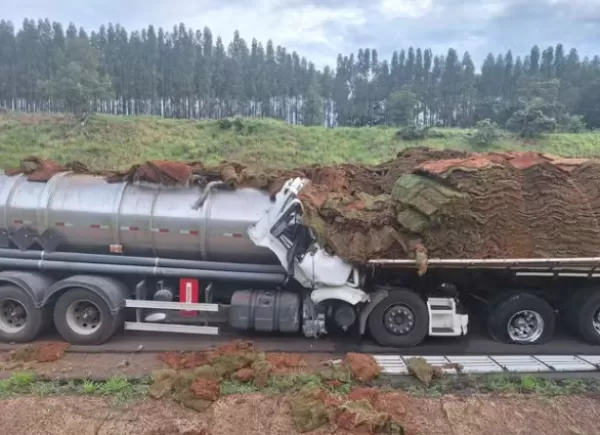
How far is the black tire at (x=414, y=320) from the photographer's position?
8.67 metres

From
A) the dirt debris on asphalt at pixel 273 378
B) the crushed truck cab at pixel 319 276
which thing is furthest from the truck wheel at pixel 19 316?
the crushed truck cab at pixel 319 276

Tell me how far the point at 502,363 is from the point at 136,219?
6018 millimetres

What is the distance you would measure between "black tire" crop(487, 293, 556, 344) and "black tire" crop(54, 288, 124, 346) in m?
6.16

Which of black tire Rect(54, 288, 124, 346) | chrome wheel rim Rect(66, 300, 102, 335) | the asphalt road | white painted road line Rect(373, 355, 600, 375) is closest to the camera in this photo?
white painted road line Rect(373, 355, 600, 375)

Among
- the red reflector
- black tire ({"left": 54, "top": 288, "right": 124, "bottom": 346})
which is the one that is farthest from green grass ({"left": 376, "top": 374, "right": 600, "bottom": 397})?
black tire ({"left": 54, "top": 288, "right": 124, "bottom": 346})

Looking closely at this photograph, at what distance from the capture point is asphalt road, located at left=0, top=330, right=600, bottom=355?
8.58 meters

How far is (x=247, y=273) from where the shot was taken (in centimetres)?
903

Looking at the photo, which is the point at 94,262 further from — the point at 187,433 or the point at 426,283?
the point at 426,283

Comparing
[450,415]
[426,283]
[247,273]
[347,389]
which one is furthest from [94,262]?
[450,415]

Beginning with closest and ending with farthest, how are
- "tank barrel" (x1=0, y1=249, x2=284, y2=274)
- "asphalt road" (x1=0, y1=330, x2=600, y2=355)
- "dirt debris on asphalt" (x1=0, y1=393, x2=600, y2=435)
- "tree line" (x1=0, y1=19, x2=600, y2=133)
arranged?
1. "dirt debris on asphalt" (x1=0, y1=393, x2=600, y2=435)
2. "asphalt road" (x1=0, y1=330, x2=600, y2=355)
3. "tank barrel" (x1=0, y1=249, x2=284, y2=274)
4. "tree line" (x1=0, y1=19, x2=600, y2=133)

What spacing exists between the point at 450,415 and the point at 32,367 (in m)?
5.70

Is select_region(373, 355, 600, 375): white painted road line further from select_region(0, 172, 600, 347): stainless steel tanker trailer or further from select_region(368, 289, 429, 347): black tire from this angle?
select_region(0, 172, 600, 347): stainless steel tanker trailer

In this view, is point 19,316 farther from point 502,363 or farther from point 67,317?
point 502,363

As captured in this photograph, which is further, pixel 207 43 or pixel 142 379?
pixel 207 43
